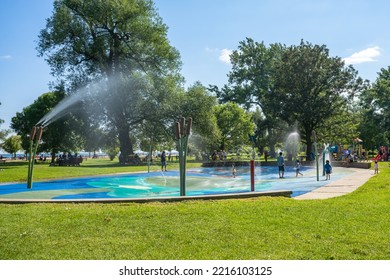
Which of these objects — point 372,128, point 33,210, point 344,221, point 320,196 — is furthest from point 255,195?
point 372,128

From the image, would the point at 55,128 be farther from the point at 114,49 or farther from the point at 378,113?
the point at 378,113

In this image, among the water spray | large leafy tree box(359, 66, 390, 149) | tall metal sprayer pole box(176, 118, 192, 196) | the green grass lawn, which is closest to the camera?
the green grass lawn

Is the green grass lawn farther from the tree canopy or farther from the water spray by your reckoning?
the tree canopy

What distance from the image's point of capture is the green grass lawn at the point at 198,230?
6305mm

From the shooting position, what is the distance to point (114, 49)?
1737 inches

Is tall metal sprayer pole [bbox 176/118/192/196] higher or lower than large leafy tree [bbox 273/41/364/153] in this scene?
lower

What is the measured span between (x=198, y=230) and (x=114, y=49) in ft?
130

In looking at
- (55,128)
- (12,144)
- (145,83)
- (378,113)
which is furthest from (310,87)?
(12,144)

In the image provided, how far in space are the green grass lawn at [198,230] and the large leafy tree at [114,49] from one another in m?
34.1

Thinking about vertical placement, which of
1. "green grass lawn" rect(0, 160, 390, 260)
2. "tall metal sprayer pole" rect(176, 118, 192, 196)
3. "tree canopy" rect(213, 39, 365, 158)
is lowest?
"green grass lawn" rect(0, 160, 390, 260)

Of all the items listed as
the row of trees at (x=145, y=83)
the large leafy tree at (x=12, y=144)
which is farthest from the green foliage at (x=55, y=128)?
the large leafy tree at (x=12, y=144)

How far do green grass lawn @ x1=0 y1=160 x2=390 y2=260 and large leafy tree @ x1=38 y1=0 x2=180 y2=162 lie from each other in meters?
34.1

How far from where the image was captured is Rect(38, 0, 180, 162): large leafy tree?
41656 mm

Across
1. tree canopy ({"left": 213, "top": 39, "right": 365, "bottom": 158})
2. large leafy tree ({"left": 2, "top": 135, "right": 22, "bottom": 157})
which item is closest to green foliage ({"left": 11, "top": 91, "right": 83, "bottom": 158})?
tree canopy ({"left": 213, "top": 39, "right": 365, "bottom": 158})
